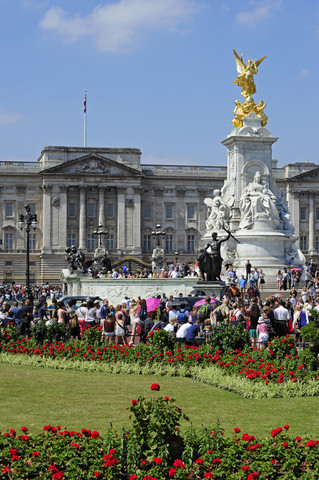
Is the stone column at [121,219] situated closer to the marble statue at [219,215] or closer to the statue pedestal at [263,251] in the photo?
the marble statue at [219,215]

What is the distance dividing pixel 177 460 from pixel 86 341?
11.2 m

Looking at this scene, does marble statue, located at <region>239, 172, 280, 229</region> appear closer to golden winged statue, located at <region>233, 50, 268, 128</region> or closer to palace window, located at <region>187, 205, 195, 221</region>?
golden winged statue, located at <region>233, 50, 268, 128</region>

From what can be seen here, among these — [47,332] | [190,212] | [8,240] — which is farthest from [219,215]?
[190,212]

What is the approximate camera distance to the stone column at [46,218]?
91938 mm

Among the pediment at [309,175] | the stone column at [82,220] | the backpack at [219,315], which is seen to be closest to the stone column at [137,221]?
the stone column at [82,220]

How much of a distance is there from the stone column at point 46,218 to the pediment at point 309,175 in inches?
1137

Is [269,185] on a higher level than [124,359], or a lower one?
higher

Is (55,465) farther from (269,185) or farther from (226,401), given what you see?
(269,185)

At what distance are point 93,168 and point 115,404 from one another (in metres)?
82.0

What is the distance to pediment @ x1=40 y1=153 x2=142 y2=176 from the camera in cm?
A: 9294

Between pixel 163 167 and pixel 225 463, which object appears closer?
pixel 225 463

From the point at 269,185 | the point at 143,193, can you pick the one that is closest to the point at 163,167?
the point at 143,193

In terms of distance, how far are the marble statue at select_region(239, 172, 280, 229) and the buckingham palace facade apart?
4919 cm

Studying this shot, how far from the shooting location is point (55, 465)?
8.56m
